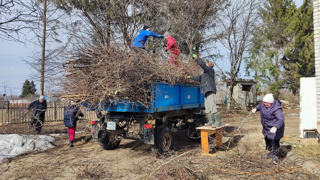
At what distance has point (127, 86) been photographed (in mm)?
5020

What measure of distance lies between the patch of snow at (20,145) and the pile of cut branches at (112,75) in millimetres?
2214

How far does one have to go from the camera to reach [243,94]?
1984 cm

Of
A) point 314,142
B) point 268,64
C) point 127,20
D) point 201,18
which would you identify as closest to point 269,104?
point 314,142

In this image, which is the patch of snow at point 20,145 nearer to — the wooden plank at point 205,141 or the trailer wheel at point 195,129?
the trailer wheel at point 195,129

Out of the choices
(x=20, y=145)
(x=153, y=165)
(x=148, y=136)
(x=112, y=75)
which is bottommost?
(x=153, y=165)

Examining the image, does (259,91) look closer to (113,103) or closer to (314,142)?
(314,142)

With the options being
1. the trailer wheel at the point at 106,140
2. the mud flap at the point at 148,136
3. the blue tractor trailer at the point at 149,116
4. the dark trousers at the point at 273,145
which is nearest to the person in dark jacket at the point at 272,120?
the dark trousers at the point at 273,145

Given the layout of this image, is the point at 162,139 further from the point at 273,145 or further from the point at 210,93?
the point at 273,145

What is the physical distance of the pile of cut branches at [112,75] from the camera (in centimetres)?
504

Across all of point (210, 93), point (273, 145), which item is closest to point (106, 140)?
point (210, 93)

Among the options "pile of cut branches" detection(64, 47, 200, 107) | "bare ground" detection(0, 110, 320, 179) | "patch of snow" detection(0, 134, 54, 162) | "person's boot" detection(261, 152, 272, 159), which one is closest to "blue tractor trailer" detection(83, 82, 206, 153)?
"pile of cut branches" detection(64, 47, 200, 107)

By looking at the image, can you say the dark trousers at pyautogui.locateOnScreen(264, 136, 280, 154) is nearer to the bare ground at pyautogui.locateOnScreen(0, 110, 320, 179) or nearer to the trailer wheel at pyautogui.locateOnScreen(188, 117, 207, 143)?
the bare ground at pyautogui.locateOnScreen(0, 110, 320, 179)

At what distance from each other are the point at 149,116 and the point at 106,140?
1633 millimetres

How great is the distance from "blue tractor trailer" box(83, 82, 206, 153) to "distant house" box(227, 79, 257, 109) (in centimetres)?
1308
